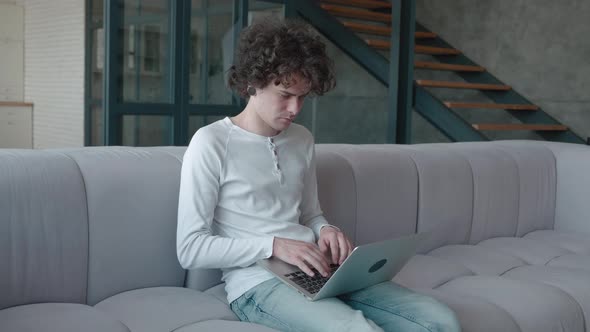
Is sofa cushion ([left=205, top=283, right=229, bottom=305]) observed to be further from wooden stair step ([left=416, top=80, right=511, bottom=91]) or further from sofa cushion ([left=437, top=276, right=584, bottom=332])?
wooden stair step ([left=416, top=80, right=511, bottom=91])

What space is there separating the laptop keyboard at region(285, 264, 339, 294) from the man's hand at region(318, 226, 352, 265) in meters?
0.13

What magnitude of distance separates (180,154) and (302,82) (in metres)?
0.54

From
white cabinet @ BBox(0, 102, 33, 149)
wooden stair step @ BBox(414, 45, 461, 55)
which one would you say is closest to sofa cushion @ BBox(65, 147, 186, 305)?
wooden stair step @ BBox(414, 45, 461, 55)

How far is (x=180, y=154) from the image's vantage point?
7.42 feet

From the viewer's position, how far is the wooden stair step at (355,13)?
5821 mm

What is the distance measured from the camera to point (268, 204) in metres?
1.99

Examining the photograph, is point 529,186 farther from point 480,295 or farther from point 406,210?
point 480,295

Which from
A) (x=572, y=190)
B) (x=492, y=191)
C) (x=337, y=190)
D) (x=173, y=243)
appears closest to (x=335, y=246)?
(x=173, y=243)

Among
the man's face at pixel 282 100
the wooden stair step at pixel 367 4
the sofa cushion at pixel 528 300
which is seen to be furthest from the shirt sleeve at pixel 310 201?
the wooden stair step at pixel 367 4

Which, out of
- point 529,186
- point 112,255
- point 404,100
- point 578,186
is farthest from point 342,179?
point 404,100

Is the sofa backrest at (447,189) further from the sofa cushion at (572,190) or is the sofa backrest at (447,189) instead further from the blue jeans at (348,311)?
the blue jeans at (348,311)

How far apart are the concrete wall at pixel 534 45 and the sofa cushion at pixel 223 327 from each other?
4.50m

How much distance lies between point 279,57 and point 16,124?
7505mm

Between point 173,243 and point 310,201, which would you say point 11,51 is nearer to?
point 173,243
